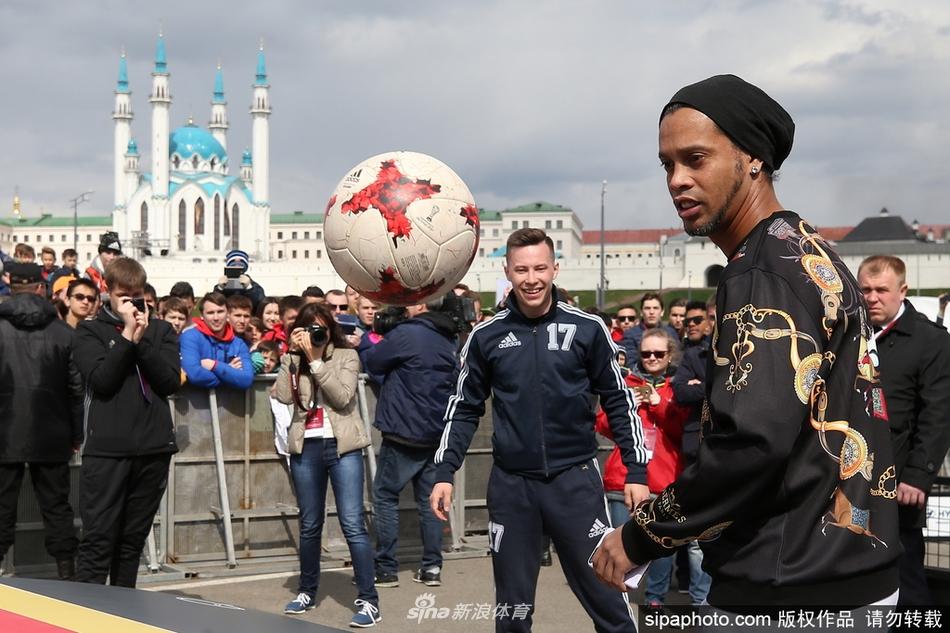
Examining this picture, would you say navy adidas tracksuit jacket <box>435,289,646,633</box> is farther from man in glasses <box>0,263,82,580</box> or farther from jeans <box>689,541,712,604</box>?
man in glasses <box>0,263,82,580</box>

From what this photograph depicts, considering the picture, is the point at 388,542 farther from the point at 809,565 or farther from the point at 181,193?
the point at 181,193

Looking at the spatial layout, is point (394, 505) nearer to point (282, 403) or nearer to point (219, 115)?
point (282, 403)

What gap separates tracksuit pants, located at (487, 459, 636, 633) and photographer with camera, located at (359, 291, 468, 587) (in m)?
2.99

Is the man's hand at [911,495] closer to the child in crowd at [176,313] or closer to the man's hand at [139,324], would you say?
the man's hand at [139,324]

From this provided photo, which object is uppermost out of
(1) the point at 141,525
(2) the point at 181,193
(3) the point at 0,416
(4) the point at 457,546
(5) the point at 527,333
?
(2) the point at 181,193

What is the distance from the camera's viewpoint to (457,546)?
930 cm

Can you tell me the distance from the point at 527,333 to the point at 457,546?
451cm

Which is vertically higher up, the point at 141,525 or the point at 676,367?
the point at 676,367

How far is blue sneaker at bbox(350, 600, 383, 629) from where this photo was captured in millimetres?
6688

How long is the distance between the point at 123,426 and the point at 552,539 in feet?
9.30

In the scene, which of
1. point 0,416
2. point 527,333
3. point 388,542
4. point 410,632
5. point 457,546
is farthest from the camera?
point 457,546

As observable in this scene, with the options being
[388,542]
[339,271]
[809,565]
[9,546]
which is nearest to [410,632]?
[388,542]

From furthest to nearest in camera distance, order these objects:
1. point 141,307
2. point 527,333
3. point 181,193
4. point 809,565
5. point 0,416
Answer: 1. point 181,193
2. point 0,416
3. point 141,307
4. point 527,333
5. point 809,565

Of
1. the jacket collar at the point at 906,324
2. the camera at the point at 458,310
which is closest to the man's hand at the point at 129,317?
the camera at the point at 458,310
